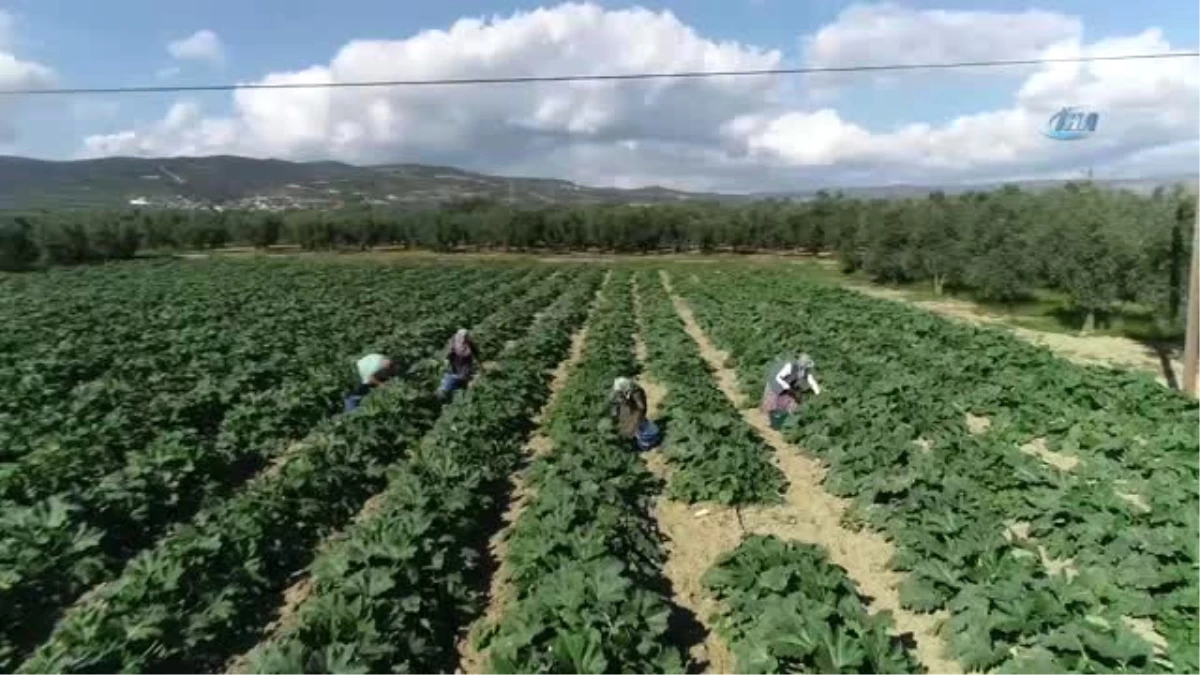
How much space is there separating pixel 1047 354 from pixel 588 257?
232 ft

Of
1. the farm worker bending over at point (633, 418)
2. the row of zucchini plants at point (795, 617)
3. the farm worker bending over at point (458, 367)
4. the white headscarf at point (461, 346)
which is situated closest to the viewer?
the row of zucchini plants at point (795, 617)

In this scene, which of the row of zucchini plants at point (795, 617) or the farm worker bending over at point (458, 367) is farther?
the farm worker bending over at point (458, 367)

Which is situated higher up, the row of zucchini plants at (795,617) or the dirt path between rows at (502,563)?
the row of zucchini plants at (795,617)

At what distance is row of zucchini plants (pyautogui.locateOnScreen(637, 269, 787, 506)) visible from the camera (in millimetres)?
12688

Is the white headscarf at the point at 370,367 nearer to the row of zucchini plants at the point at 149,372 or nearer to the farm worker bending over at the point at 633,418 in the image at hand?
the row of zucchini plants at the point at 149,372

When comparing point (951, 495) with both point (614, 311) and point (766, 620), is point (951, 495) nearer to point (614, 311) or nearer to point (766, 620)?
point (766, 620)

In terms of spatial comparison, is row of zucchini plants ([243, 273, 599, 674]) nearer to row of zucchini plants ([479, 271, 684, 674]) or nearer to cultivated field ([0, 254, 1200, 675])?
cultivated field ([0, 254, 1200, 675])

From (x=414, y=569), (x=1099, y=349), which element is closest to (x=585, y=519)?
(x=414, y=569)

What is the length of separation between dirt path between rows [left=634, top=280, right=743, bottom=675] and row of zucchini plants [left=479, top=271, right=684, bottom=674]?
23 centimetres

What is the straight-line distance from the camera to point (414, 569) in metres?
8.65

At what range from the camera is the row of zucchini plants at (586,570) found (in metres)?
7.03

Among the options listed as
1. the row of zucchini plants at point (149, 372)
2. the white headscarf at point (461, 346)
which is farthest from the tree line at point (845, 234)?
the row of zucchini plants at point (149, 372)

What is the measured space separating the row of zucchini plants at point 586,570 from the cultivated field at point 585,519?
0.04 m

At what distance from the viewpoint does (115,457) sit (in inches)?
523
